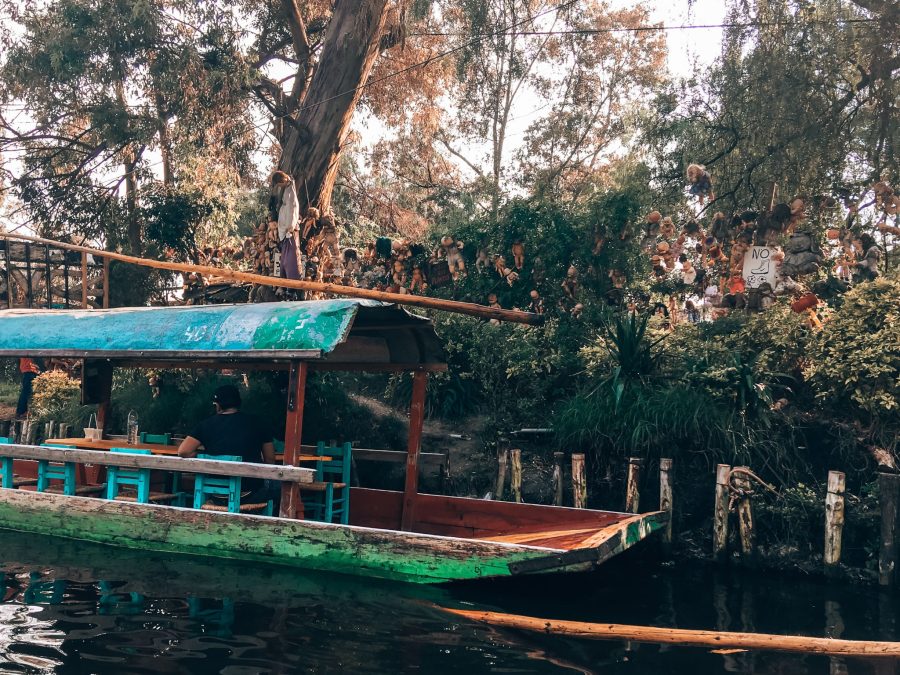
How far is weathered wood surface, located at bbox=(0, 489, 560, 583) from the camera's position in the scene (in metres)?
7.09

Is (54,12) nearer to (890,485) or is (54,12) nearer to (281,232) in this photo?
(281,232)

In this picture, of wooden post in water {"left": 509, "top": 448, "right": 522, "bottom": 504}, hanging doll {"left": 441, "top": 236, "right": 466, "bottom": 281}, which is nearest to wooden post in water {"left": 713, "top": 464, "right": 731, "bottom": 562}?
wooden post in water {"left": 509, "top": 448, "right": 522, "bottom": 504}

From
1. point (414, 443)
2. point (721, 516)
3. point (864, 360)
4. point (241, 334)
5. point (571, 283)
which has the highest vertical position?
point (571, 283)

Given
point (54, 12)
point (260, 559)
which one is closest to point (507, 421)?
point (260, 559)

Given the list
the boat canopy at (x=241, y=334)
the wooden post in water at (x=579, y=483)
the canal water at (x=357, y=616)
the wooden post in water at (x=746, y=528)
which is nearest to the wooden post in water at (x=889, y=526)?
the canal water at (x=357, y=616)

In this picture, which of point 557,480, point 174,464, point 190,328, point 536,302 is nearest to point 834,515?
point 557,480

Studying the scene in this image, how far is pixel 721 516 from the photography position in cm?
919

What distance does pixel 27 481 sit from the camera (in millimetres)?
10430

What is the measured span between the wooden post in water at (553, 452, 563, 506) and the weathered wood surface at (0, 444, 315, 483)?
366 cm

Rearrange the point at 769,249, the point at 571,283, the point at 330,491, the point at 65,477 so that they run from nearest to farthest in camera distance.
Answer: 1. the point at 330,491
2. the point at 65,477
3. the point at 769,249
4. the point at 571,283

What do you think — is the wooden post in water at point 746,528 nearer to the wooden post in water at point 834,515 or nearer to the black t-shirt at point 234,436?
the wooden post in water at point 834,515

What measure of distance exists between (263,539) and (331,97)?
32.7 ft

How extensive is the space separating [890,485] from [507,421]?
19.4 ft

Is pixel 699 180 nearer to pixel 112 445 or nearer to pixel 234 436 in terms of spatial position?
pixel 234 436
